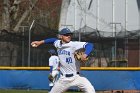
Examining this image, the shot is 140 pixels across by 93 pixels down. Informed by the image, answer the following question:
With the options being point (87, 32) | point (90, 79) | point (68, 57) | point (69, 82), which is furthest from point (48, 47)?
point (69, 82)

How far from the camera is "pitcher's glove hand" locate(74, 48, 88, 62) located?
9872 mm

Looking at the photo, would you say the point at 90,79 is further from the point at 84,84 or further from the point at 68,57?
the point at 84,84

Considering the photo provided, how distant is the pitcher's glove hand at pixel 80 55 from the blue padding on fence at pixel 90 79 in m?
9.53

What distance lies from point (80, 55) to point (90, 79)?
9.95m

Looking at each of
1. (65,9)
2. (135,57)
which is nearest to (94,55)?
(135,57)

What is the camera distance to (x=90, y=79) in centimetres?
1997

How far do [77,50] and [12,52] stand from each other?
1067cm

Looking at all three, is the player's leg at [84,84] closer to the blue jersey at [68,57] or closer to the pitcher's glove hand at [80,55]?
the blue jersey at [68,57]

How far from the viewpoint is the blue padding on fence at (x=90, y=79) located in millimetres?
19719

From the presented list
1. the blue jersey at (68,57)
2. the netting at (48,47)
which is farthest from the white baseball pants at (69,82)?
the netting at (48,47)

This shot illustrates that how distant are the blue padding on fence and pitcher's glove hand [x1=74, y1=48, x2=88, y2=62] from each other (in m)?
9.53

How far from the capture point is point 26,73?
2073 cm

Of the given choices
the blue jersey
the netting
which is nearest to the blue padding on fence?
the netting

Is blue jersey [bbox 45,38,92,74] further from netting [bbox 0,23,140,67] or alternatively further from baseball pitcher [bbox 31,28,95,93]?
netting [bbox 0,23,140,67]
